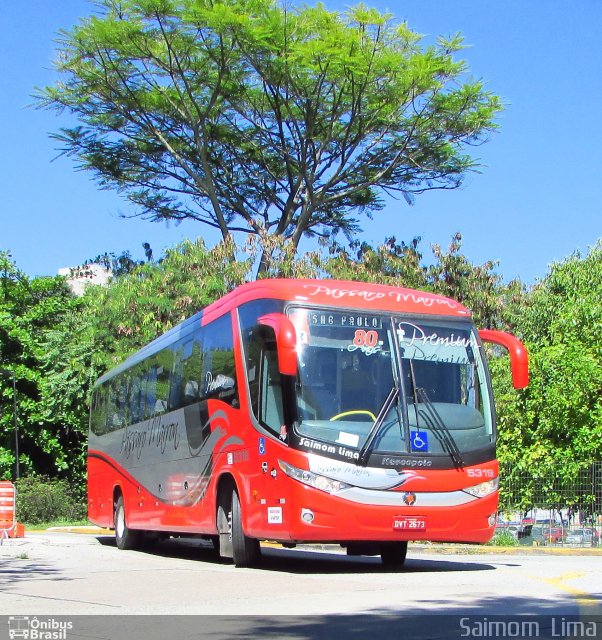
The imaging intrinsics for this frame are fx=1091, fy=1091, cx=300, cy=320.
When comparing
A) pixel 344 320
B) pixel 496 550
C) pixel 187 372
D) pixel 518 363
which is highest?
pixel 344 320

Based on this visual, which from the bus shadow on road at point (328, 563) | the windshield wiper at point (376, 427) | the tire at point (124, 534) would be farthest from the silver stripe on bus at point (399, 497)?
the tire at point (124, 534)

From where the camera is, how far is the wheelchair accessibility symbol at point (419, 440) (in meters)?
13.1

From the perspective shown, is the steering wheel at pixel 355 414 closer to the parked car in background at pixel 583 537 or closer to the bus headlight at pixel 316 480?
the bus headlight at pixel 316 480

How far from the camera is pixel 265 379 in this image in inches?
531

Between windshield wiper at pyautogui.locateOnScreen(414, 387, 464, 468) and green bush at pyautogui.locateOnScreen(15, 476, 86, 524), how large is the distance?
24.4 m

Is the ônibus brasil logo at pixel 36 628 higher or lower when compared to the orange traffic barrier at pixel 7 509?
lower

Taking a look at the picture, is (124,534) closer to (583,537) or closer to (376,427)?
(583,537)

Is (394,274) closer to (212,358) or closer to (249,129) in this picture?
(249,129)

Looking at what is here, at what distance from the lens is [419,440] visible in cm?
1318

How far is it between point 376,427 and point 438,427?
86 centimetres

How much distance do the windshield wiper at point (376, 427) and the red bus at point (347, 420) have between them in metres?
0.01

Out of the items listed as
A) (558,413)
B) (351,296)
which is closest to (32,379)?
(558,413)

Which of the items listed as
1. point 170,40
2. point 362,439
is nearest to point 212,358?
point 362,439

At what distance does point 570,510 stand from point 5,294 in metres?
25.3
